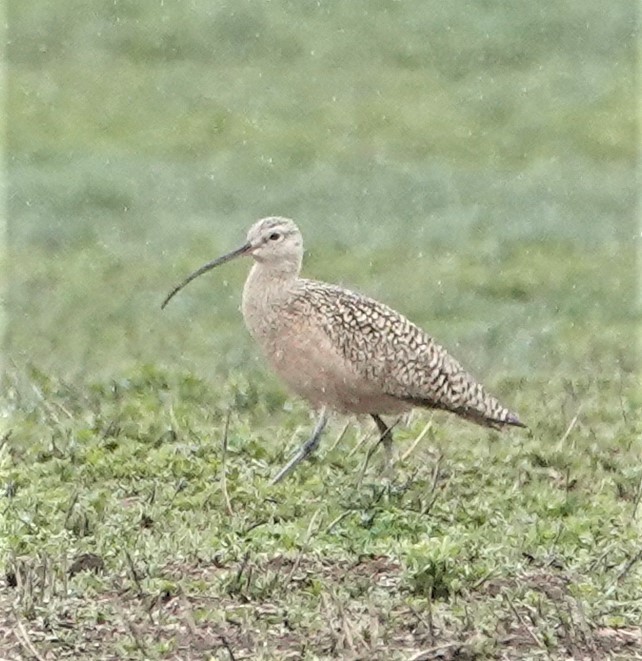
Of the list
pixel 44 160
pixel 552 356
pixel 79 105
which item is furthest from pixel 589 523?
pixel 79 105

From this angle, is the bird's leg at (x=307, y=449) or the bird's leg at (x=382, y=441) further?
the bird's leg at (x=307, y=449)

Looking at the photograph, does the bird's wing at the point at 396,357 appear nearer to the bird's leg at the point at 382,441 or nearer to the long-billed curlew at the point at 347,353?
the long-billed curlew at the point at 347,353

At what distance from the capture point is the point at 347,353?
26.7 feet

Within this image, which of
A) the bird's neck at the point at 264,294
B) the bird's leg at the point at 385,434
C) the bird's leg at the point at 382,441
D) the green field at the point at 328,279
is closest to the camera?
the green field at the point at 328,279

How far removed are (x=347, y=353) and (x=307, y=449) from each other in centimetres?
45

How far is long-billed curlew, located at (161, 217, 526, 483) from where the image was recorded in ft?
26.7

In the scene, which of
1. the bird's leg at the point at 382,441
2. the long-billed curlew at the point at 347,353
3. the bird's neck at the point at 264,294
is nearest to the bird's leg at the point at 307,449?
the long-billed curlew at the point at 347,353

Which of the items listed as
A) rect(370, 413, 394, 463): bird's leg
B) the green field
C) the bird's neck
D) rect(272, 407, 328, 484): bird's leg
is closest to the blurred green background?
the green field

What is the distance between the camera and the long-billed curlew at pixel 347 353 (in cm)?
813

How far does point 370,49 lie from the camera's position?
20469mm

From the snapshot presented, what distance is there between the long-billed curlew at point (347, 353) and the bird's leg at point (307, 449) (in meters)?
0.01

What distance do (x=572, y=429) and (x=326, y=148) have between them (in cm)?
944

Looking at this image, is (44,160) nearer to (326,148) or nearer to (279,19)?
(326,148)

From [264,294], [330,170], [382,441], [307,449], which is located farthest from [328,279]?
[307,449]
